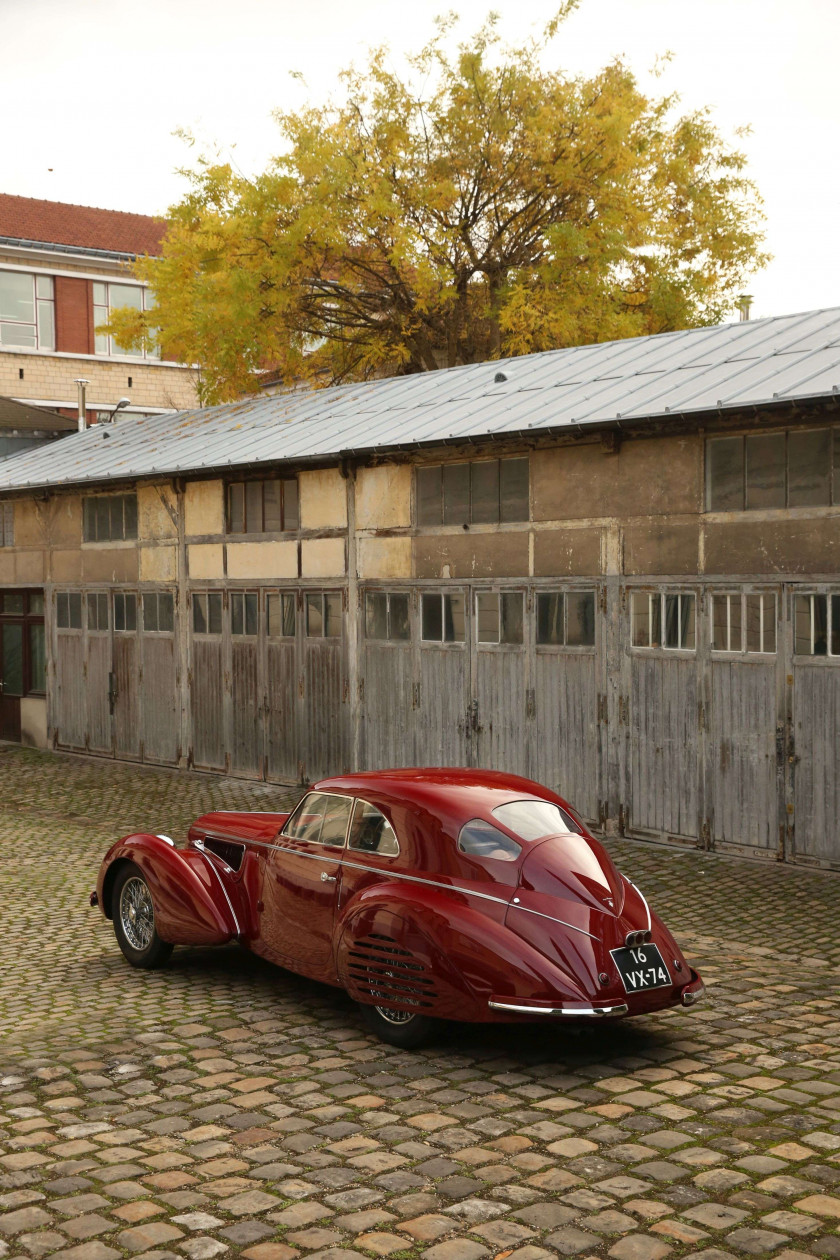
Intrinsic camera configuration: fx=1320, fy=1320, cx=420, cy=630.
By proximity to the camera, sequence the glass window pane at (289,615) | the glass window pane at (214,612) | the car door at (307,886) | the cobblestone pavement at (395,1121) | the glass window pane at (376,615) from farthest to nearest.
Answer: the glass window pane at (214,612) → the glass window pane at (289,615) → the glass window pane at (376,615) → the car door at (307,886) → the cobblestone pavement at (395,1121)

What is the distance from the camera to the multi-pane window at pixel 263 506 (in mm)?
16844

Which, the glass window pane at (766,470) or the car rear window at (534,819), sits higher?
the glass window pane at (766,470)

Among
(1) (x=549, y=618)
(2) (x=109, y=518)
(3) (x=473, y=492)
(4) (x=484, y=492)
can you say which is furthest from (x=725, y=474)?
(2) (x=109, y=518)

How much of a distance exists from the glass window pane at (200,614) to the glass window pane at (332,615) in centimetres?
272

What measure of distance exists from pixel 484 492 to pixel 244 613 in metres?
4.74

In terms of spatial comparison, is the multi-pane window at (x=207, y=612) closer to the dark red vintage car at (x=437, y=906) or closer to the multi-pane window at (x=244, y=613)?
the multi-pane window at (x=244, y=613)

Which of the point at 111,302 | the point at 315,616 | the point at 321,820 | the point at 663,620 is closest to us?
the point at 321,820

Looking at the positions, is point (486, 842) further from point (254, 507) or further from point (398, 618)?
point (254, 507)

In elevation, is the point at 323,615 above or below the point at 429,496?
below

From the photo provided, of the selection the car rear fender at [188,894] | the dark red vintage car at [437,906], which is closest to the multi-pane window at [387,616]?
the car rear fender at [188,894]

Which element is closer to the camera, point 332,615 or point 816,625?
point 816,625

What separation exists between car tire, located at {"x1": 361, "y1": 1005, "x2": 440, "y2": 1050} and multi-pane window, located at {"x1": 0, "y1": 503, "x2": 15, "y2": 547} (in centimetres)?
1714

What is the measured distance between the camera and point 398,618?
1534 centimetres

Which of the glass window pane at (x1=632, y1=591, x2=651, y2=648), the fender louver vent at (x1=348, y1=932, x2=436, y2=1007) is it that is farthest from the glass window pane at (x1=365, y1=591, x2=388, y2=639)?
the fender louver vent at (x1=348, y1=932, x2=436, y2=1007)
